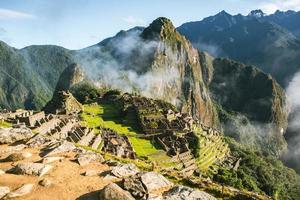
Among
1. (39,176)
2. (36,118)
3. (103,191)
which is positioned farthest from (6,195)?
(36,118)

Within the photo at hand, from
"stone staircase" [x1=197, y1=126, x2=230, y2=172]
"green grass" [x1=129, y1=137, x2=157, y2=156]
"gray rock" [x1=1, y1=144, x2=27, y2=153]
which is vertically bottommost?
"stone staircase" [x1=197, y1=126, x2=230, y2=172]

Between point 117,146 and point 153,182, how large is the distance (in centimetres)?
4304

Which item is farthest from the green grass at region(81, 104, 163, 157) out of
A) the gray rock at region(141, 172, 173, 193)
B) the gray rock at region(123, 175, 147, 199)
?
the gray rock at region(123, 175, 147, 199)

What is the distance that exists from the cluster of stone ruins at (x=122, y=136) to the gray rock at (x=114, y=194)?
12253 millimetres

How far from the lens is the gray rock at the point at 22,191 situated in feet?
70.8

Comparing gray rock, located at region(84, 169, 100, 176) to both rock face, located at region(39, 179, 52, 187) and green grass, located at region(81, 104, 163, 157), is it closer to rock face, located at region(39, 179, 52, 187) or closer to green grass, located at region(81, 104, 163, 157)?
rock face, located at region(39, 179, 52, 187)

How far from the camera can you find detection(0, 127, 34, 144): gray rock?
32469mm

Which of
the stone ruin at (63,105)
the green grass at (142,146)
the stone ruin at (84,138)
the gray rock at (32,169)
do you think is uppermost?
the gray rock at (32,169)

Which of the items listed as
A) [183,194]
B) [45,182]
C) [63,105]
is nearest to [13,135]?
[45,182]

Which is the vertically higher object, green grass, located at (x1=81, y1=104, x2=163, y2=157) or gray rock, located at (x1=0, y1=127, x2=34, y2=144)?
gray rock, located at (x1=0, y1=127, x2=34, y2=144)

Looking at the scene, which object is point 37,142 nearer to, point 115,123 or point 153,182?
point 153,182

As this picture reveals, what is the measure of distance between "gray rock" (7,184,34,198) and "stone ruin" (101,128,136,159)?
114 ft

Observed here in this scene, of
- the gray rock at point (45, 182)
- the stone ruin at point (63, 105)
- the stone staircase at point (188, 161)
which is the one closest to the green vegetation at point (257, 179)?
the stone staircase at point (188, 161)

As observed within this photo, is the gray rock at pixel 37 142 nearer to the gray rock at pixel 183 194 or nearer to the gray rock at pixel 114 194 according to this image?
the gray rock at pixel 114 194
